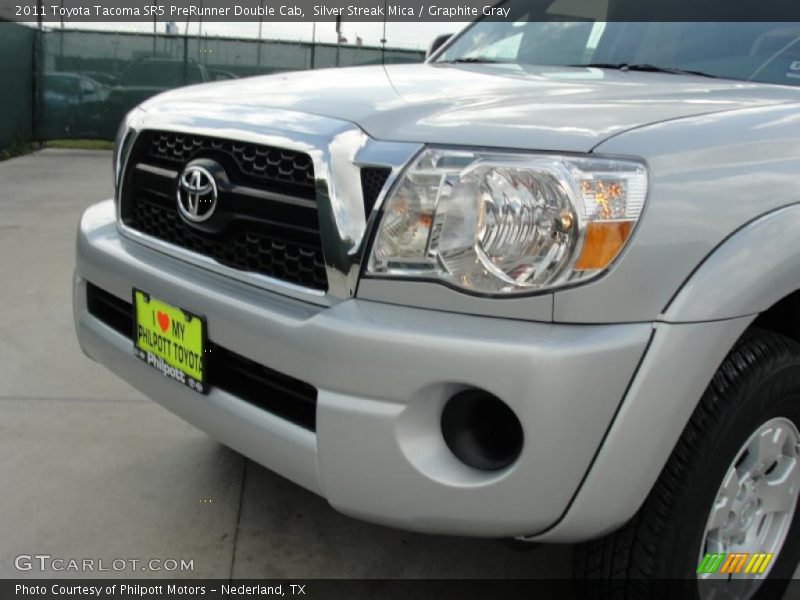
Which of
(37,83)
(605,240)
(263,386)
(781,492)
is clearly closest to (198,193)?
(263,386)

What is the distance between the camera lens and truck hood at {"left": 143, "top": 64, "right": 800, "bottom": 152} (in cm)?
160

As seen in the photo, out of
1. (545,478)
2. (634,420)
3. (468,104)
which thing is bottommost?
(545,478)

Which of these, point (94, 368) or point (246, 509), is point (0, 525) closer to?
point (246, 509)

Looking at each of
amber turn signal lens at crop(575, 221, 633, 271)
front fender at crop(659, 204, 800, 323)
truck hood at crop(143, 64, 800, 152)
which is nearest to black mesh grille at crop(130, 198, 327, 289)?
truck hood at crop(143, 64, 800, 152)

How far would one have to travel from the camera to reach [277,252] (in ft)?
6.01

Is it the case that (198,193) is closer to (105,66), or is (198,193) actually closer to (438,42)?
(438,42)

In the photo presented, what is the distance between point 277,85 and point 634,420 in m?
1.29

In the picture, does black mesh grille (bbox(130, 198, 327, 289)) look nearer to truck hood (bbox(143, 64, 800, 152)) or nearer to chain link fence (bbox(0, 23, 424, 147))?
truck hood (bbox(143, 64, 800, 152))

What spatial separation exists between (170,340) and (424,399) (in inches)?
29.7

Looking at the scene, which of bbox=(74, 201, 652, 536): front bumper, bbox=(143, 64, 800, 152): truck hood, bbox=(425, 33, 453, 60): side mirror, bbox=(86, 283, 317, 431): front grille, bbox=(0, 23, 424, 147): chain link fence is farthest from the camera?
bbox=(0, 23, 424, 147): chain link fence

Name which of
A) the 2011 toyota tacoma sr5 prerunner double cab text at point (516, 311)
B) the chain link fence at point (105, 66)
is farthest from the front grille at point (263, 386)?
the chain link fence at point (105, 66)

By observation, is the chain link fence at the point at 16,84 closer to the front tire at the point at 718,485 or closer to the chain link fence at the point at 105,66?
the chain link fence at the point at 105,66

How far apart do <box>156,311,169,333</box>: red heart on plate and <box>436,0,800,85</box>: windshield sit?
151 cm

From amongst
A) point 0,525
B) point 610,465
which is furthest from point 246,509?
point 610,465
